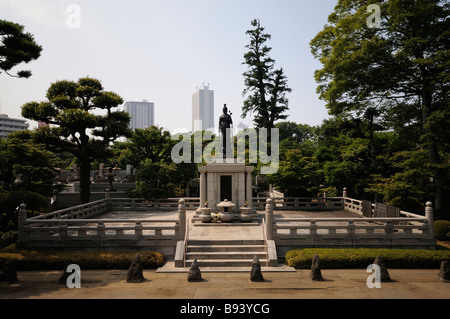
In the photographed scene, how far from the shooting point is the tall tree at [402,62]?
20.5 metres

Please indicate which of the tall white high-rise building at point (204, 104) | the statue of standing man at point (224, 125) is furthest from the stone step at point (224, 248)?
the tall white high-rise building at point (204, 104)

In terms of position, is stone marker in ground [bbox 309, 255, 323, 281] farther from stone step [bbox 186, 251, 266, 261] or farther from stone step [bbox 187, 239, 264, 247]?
stone step [bbox 187, 239, 264, 247]

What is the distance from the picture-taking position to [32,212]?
19.4m

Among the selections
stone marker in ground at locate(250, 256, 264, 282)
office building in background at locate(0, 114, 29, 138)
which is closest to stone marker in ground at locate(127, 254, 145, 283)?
stone marker in ground at locate(250, 256, 264, 282)

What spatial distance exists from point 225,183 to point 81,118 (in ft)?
43.8

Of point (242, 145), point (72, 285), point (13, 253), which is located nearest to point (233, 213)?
point (72, 285)

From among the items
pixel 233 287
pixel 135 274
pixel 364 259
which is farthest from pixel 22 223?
pixel 364 259

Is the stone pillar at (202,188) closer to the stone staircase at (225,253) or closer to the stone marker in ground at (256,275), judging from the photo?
the stone staircase at (225,253)

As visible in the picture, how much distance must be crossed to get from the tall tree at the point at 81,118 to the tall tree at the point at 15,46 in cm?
786

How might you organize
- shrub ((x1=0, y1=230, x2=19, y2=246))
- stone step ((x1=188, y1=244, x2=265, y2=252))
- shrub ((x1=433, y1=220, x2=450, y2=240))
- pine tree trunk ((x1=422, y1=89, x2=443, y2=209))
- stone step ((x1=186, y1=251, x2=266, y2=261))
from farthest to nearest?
1. pine tree trunk ((x1=422, y1=89, x2=443, y2=209))
2. shrub ((x1=433, y1=220, x2=450, y2=240))
3. shrub ((x1=0, y1=230, x2=19, y2=246))
4. stone step ((x1=188, y1=244, x2=265, y2=252))
5. stone step ((x1=186, y1=251, x2=266, y2=261))

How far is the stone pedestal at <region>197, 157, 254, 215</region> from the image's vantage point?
2122 centimetres

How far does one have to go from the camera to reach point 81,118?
2450 cm

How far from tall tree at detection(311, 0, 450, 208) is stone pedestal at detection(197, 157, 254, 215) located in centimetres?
1087

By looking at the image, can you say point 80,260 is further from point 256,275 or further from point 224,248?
point 256,275
